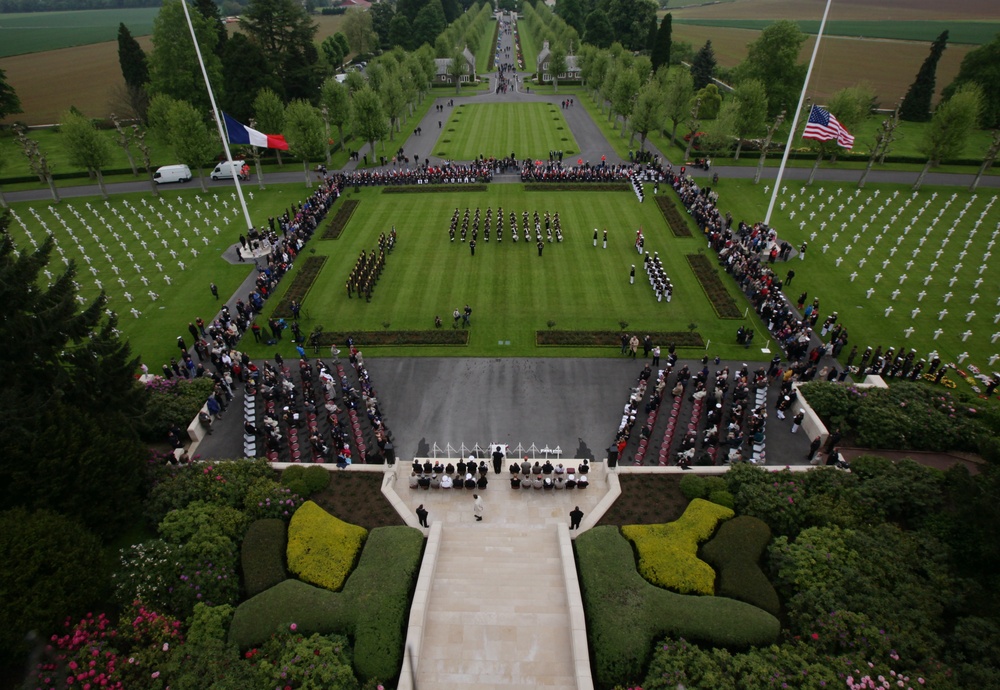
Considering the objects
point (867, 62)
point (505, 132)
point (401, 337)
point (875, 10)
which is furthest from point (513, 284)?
point (875, 10)

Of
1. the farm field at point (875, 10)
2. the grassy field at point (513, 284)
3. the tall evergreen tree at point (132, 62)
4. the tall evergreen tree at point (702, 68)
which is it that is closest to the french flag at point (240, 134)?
the grassy field at point (513, 284)

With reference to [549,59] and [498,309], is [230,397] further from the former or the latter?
[549,59]

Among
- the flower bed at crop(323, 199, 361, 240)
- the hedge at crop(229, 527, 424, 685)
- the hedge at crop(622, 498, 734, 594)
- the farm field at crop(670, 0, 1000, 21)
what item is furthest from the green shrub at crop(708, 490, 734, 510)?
the farm field at crop(670, 0, 1000, 21)

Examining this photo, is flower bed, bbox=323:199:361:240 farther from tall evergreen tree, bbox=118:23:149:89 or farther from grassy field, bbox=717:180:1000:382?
tall evergreen tree, bbox=118:23:149:89

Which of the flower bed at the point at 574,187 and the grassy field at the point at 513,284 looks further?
the flower bed at the point at 574,187

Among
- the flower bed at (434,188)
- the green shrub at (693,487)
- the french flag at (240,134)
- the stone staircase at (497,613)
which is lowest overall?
the flower bed at (434,188)

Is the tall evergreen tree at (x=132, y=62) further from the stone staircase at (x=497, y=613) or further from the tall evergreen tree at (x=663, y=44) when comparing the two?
the stone staircase at (x=497, y=613)

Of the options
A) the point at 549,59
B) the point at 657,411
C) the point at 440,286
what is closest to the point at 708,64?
the point at 549,59
